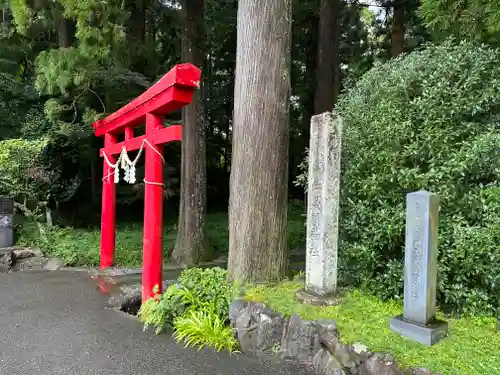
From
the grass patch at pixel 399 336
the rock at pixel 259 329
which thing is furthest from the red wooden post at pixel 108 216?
the rock at pixel 259 329

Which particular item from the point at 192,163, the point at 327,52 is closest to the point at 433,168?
the point at 192,163

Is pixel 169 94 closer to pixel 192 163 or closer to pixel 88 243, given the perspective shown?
pixel 192 163

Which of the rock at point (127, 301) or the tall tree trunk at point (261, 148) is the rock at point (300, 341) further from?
the rock at point (127, 301)

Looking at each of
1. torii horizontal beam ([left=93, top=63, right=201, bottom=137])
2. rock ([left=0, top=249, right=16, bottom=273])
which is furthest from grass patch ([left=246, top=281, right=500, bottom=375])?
rock ([left=0, top=249, right=16, bottom=273])

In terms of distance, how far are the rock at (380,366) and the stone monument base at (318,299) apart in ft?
2.58

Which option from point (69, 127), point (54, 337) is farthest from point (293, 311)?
point (69, 127)

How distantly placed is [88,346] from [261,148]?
257 cm

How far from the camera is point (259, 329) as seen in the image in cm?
352

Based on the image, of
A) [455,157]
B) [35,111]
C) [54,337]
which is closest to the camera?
[455,157]

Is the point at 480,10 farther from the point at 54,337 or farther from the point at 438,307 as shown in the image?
the point at 54,337

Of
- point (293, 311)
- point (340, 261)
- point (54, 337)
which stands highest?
point (340, 261)

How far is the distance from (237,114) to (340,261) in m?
1.89

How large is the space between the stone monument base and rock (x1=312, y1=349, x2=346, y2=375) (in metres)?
0.46

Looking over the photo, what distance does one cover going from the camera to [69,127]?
8.12m
